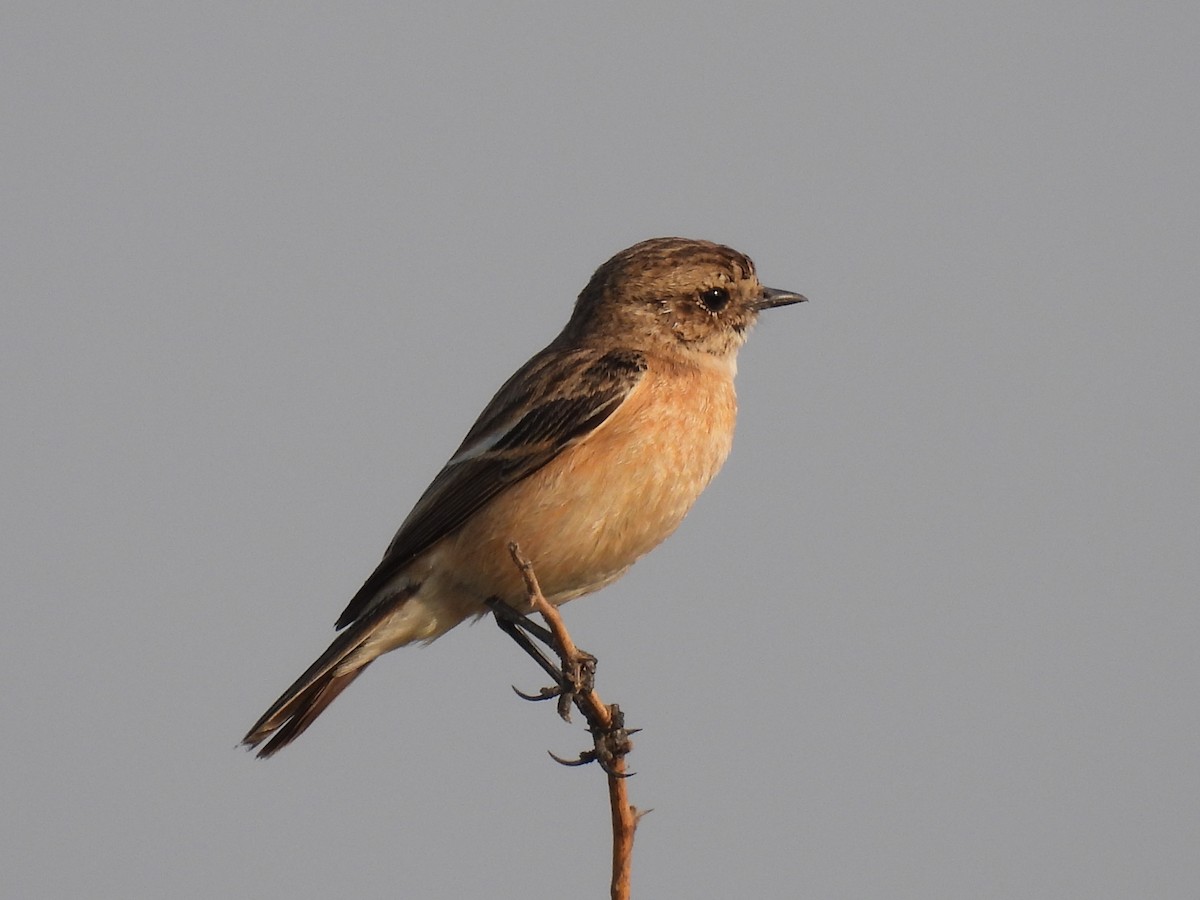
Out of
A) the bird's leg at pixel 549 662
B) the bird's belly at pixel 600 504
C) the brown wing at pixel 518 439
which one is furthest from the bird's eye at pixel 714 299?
the bird's leg at pixel 549 662

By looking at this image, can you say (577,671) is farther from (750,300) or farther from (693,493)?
(750,300)

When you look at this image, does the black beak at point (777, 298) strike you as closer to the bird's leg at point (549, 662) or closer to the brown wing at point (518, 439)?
the brown wing at point (518, 439)

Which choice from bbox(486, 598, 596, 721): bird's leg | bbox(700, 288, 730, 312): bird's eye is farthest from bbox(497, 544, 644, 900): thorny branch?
bbox(700, 288, 730, 312): bird's eye

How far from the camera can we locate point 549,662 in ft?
28.3

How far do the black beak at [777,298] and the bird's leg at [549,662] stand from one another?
→ 243cm

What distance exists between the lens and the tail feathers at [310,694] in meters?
8.18

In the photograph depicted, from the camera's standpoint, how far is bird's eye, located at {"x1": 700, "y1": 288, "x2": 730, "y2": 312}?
29.8ft

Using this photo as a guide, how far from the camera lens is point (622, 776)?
20.1 ft

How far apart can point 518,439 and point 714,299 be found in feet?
5.23

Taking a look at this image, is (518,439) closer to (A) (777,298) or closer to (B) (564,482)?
(B) (564,482)

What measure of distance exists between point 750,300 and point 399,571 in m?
2.68

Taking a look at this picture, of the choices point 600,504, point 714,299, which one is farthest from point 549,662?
point 714,299

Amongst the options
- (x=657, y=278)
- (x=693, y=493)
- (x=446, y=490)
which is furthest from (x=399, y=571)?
(x=657, y=278)

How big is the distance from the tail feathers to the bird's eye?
106 inches
